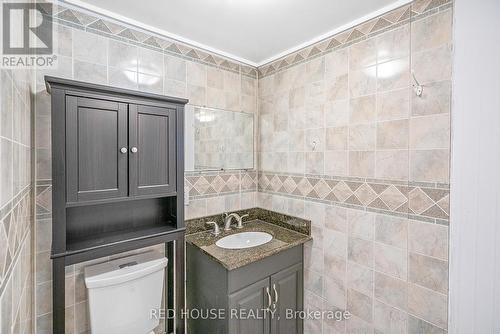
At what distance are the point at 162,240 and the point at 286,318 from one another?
3.64 ft

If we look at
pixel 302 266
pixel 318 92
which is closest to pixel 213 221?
pixel 302 266

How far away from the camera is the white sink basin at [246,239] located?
1.85m

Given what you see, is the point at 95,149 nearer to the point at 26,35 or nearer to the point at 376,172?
the point at 26,35

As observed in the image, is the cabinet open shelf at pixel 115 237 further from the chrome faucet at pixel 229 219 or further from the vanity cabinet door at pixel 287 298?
the vanity cabinet door at pixel 287 298

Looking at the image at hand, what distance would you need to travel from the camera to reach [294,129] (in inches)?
76.6

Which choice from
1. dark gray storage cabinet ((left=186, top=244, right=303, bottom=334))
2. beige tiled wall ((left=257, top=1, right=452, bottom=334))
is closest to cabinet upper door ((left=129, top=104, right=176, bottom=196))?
dark gray storage cabinet ((left=186, top=244, right=303, bottom=334))

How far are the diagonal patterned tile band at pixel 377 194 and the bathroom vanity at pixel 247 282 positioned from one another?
0.28m

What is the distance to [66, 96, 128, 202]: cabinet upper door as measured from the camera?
1123 mm

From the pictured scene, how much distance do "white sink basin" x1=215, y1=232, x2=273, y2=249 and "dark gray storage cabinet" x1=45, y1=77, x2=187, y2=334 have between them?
1.45 feet

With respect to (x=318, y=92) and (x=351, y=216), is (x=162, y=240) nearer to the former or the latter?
(x=351, y=216)

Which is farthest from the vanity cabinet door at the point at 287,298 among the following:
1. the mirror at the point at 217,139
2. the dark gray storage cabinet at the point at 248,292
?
the mirror at the point at 217,139

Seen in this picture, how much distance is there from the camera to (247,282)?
1513 millimetres

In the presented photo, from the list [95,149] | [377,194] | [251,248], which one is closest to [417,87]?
[377,194]

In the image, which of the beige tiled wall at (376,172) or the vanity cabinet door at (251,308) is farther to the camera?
the vanity cabinet door at (251,308)
